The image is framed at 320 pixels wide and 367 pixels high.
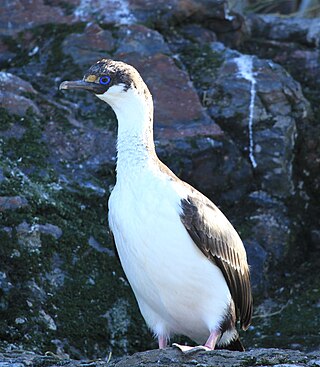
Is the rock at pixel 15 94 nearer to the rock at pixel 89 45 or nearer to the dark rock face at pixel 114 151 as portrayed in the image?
the dark rock face at pixel 114 151

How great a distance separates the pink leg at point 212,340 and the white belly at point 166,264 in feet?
0.19

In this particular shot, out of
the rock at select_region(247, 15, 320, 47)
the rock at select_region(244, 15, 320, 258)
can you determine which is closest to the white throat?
the rock at select_region(244, 15, 320, 258)

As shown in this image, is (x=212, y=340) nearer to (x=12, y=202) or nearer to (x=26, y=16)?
(x=12, y=202)

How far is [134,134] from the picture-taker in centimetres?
699

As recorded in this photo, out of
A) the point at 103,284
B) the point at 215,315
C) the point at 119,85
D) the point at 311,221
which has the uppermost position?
the point at 119,85

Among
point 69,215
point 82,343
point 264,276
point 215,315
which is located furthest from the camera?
Answer: point 264,276

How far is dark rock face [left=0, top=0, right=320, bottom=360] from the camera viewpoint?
25.3 feet

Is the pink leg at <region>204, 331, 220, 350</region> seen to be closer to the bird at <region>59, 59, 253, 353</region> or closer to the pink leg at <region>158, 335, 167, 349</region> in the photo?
the bird at <region>59, 59, 253, 353</region>

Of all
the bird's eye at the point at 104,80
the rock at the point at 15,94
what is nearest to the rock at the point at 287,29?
the rock at the point at 15,94

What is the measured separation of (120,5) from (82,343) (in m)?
4.05

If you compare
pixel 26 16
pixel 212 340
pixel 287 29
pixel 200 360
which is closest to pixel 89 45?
pixel 26 16

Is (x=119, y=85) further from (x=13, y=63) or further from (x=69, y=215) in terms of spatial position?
(x=13, y=63)

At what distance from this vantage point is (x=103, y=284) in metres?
7.96

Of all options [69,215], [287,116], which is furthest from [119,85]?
[287,116]
